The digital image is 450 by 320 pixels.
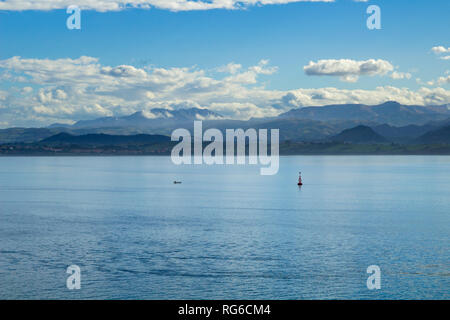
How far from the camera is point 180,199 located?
136125 mm

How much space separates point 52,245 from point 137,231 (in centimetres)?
1500

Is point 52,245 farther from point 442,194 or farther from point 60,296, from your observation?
point 442,194

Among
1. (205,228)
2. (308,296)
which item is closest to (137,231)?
(205,228)

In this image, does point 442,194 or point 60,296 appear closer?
point 60,296

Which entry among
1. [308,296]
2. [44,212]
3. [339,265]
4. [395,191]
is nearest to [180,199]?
[44,212]

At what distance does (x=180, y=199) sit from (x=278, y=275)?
278ft

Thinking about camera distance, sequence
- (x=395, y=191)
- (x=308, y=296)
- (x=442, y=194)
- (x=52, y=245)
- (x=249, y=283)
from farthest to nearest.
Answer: (x=395, y=191) → (x=442, y=194) → (x=52, y=245) → (x=249, y=283) → (x=308, y=296)

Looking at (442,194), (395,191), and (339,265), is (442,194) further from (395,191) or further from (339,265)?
(339,265)
